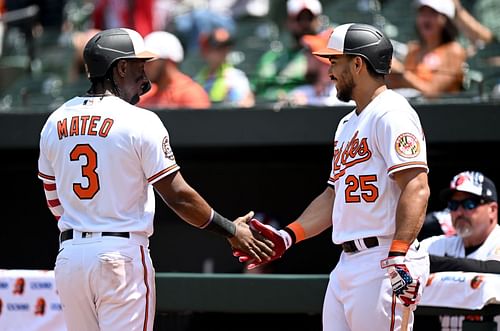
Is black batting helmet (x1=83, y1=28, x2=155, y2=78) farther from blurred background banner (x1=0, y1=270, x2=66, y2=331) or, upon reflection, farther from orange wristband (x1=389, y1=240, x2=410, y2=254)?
blurred background banner (x1=0, y1=270, x2=66, y2=331)

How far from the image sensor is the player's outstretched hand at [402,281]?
4.09 m

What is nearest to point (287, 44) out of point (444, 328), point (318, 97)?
point (318, 97)

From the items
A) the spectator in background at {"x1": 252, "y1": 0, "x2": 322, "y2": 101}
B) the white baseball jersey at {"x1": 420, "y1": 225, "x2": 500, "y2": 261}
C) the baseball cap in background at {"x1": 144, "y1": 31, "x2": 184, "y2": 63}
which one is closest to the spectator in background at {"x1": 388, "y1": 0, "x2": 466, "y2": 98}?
the spectator in background at {"x1": 252, "y1": 0, "x2": 322, "y2": 101}

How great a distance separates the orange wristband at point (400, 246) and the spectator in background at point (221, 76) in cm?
365

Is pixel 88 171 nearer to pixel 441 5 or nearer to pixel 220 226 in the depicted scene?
pixel 220 226

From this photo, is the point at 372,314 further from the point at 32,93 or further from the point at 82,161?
the point at 32,93

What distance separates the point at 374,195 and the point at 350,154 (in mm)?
239

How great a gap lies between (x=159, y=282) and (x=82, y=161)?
1.43m

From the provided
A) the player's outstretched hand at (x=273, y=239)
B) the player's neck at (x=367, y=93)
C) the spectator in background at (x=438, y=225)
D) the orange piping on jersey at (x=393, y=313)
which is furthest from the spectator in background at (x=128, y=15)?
the orange piping on jersey at (x=393, y=313)

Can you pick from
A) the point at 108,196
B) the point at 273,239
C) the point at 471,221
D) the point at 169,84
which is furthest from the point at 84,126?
the point at 169,84

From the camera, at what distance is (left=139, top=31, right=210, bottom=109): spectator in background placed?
774 cm

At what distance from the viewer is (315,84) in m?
7.79

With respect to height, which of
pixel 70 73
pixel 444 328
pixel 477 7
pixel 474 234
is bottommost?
pixel 444 328

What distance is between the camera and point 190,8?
10.5 meters
